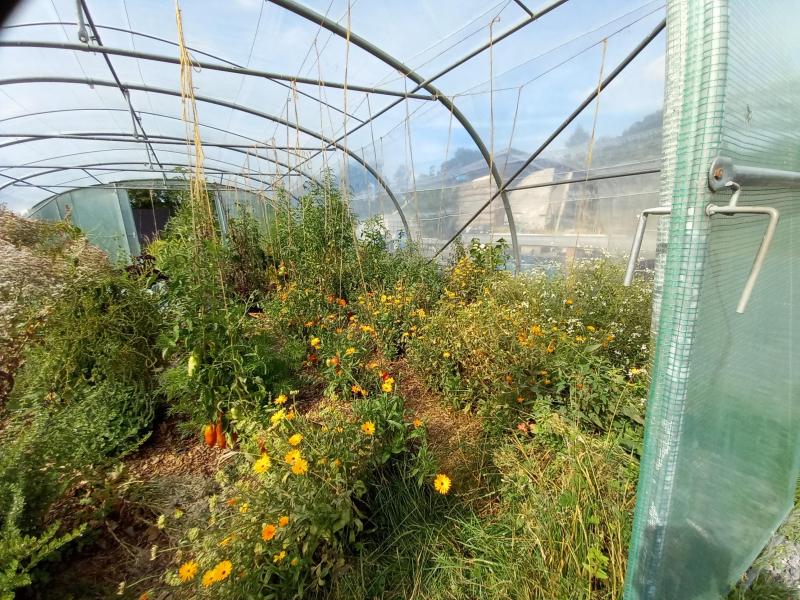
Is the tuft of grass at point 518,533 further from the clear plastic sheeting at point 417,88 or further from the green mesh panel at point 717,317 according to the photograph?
the clear plastic sheeting at point 417,88

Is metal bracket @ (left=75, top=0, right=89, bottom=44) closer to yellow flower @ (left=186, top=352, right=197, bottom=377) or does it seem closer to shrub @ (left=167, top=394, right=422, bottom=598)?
yellow flower @ (left=186, top=352, right=197, bottom=377)

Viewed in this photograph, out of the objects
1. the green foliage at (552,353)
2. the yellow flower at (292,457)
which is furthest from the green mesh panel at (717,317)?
the yellow flower at (292,457)

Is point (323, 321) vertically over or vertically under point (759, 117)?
under

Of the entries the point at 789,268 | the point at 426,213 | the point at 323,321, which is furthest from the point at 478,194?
the point at 789,268

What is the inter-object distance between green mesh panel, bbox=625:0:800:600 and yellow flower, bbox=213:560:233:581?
110cm

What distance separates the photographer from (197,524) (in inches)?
54.9

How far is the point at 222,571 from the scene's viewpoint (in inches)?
37.8

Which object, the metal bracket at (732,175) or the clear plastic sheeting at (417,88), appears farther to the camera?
the clear plastic sheeting at (417,88)

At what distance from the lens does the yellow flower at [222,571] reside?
3.09 ft

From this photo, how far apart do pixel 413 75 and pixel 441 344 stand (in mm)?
3054

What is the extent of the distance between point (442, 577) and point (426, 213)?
504 cm

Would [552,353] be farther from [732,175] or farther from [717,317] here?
[732,175]

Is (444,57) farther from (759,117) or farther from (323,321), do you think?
(759,117)

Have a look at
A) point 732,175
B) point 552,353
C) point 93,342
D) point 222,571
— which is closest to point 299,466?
point 222,571
